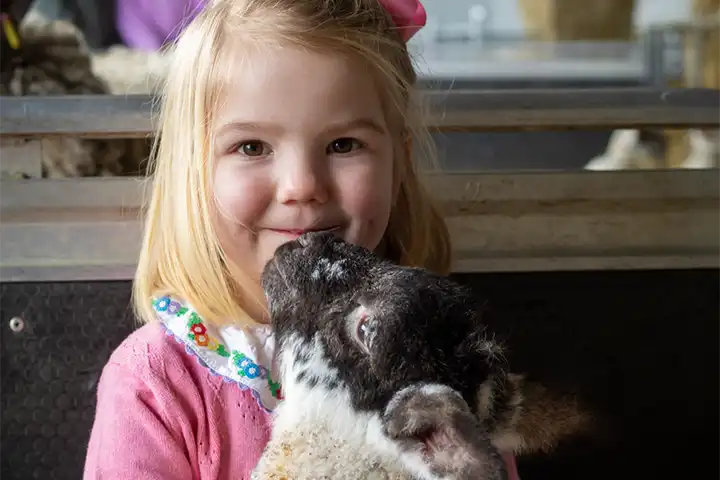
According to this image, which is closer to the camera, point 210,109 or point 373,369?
point 373,369

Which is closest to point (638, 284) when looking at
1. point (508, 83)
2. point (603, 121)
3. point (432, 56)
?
point (603, 121)

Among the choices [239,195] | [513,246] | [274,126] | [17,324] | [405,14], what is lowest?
[17,324]

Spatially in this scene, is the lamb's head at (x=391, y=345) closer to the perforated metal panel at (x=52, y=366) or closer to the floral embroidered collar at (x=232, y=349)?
the floral embroidered collar at (x=232, y=349)

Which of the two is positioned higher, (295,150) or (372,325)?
(295,150)

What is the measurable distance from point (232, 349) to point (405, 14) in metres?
0.64

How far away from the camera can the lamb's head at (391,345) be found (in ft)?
2.96

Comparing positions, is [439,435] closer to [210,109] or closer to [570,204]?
[210,109]

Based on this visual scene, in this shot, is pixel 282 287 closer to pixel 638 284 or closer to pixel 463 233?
pixel 463 233

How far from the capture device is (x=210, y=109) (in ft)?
4.02

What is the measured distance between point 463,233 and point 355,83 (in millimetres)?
553

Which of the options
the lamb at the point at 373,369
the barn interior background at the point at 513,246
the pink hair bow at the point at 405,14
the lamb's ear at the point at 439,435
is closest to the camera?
the lamb's ear at the point at 439,435

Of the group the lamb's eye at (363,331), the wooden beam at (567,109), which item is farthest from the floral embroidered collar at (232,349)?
the wooden beam at (567,109)

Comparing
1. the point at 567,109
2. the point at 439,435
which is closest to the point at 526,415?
the point at 439,435

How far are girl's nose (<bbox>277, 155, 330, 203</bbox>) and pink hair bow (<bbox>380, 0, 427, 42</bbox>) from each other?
0.34m
